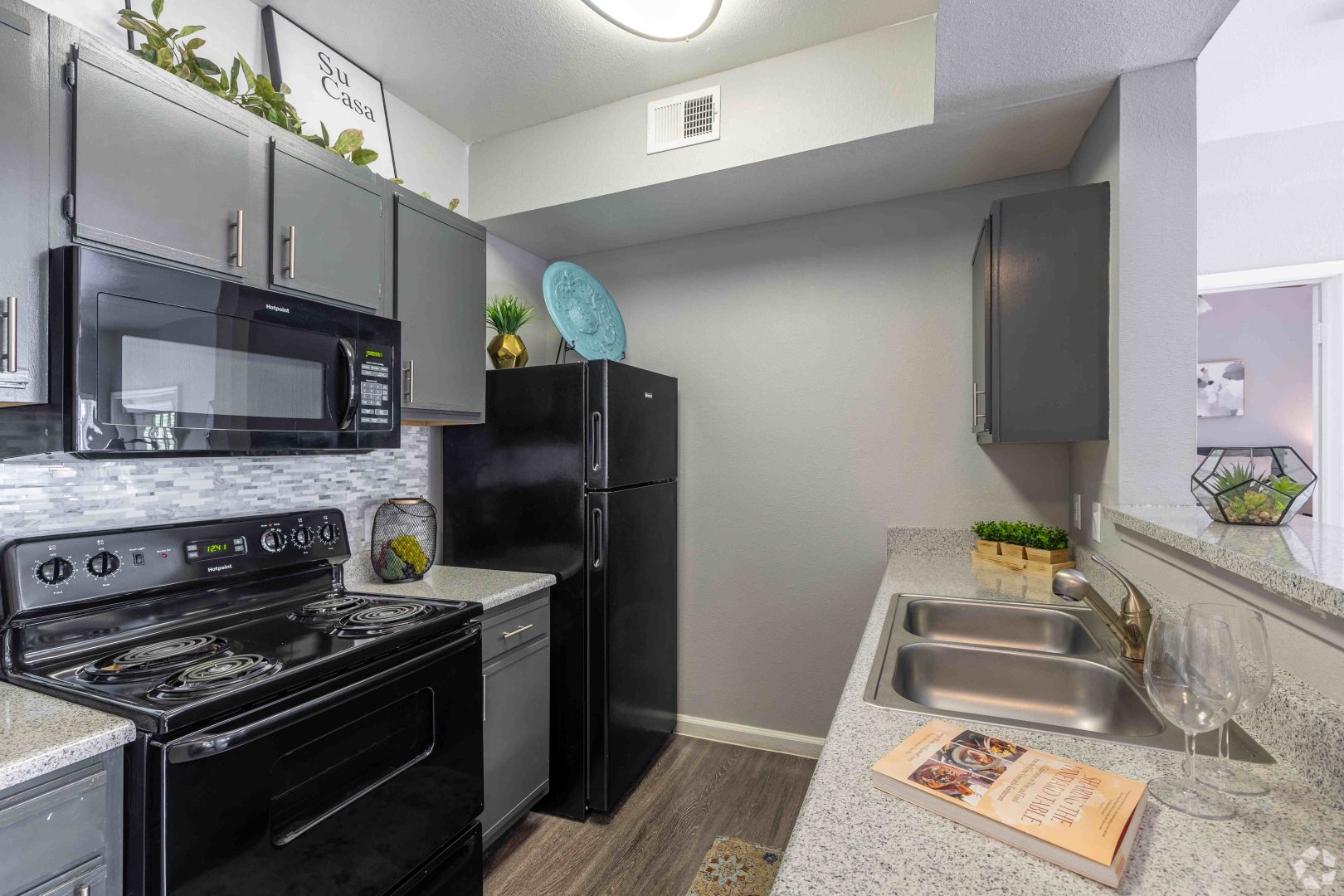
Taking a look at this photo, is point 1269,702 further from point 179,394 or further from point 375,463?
point 375,463

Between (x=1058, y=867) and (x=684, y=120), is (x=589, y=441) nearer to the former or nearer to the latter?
(x=684, y=120)

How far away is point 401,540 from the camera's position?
2123 mm

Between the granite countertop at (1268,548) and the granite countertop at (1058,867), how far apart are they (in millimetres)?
148

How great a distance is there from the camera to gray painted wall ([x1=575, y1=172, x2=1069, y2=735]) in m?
2.56

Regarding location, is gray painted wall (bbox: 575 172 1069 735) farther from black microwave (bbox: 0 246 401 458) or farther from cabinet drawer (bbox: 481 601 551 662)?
black microwave (bbox: 0 246 401 458)

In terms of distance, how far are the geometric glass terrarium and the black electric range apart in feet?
6.01

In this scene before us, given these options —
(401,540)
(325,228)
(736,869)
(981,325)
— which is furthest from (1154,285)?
(401,540)

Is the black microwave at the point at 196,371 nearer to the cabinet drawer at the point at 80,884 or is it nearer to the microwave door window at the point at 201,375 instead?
the microwave door window at the point at 201,375

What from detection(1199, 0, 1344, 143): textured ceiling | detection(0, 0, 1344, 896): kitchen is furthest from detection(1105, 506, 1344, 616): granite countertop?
detection(1199, 0, 1344, 143): textured ceiling

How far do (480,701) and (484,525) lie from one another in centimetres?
79

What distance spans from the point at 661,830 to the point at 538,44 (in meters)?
2.71

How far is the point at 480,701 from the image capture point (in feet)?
5.91

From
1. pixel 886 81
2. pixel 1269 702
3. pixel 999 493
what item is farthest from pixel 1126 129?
pixel 1269 702

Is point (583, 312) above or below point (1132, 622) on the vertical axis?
above
